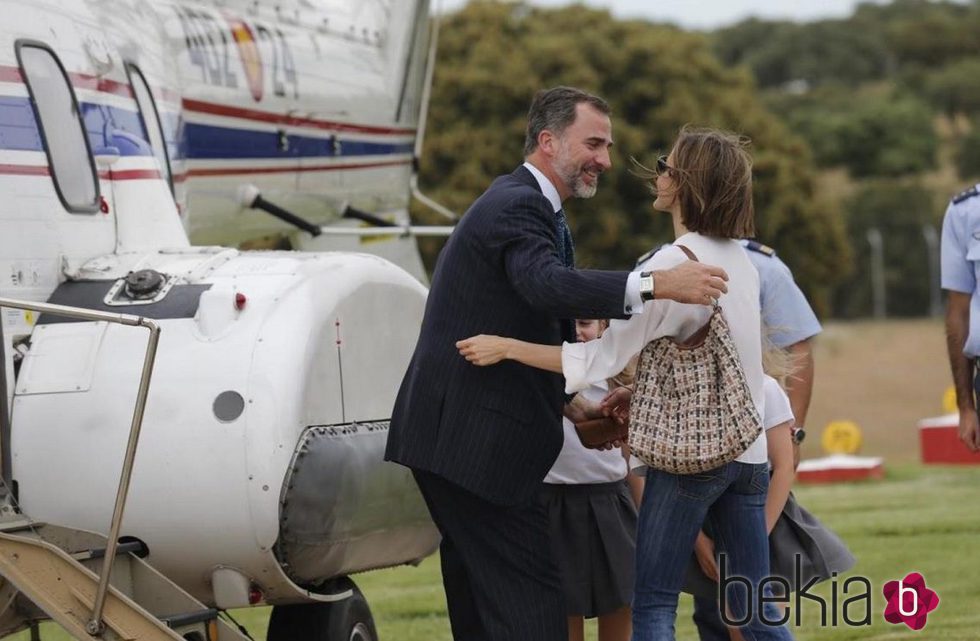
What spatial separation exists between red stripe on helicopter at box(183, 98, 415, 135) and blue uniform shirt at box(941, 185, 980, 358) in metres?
3.82

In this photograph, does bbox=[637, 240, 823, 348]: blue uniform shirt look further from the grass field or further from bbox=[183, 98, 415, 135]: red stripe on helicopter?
bbox=[183, 98, 415, 135]: red stripe on helicopter

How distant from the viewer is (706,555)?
245 inches

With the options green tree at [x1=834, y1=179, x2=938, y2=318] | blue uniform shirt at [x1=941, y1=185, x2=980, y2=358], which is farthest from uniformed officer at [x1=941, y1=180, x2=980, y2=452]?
green tree at [x1=834, y1=179, x2=938, y2=318]

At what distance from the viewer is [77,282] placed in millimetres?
6684

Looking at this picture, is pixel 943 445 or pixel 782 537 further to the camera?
pixel 943 445

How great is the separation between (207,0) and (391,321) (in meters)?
3.84

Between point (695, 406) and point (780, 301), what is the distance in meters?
2.29

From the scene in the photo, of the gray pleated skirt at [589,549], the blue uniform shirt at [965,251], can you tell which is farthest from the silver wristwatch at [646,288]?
the blue uniform shirt at [965,251]

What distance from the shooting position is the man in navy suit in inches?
221

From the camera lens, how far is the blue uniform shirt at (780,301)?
7.68m

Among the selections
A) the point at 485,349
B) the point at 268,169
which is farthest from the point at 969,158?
the point at 485,349

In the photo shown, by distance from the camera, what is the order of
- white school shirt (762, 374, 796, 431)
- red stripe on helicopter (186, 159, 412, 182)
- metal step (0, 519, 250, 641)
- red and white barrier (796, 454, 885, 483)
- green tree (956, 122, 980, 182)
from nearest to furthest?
metal step (0, 519, 250, 641) → white school shirt (762, 374, 796, 431) → red stripe on helicopter (186, 159, 412, 182) → red and white barrier (796, 454, 885, 483) → green tree (956, 122, 980, 182)

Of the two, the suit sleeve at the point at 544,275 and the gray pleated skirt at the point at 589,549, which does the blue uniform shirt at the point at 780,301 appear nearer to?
the gray pleated skirt at the point at 589,549

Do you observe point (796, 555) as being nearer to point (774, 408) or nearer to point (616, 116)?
point (774, 408)
